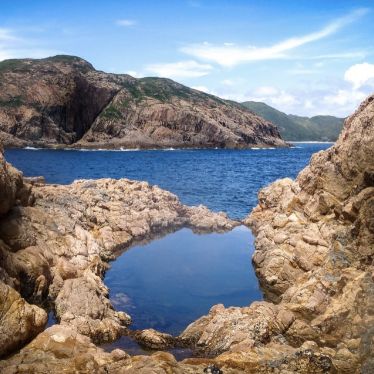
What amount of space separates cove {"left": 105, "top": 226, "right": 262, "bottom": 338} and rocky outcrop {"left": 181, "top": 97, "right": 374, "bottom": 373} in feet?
6.20

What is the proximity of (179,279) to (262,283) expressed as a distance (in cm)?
520

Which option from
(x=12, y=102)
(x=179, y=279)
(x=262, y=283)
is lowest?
(x=179, y=279)

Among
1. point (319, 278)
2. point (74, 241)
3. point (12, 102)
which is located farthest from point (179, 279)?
point (12, 102)

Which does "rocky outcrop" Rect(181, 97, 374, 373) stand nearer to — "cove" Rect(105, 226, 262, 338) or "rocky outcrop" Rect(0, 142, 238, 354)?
"cove" Rect(105, 226, 262, 338)

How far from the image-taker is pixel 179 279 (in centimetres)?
2805

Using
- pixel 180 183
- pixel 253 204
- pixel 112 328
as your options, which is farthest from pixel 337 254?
pixel 180 183

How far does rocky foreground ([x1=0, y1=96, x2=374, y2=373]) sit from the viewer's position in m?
14.8

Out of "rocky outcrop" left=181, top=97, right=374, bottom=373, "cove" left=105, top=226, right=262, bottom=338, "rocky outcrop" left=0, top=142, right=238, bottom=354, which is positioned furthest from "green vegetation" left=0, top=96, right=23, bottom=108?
"rocky outcrop" left=181, top=97, right=374, bottom=373

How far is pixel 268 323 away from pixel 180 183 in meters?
59.5

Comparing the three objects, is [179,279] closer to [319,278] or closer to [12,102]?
[319,278]

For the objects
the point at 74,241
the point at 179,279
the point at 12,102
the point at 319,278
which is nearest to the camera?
the point at 319,278

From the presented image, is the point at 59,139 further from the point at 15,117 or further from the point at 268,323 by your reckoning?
the point at 268,323

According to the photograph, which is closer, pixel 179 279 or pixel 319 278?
pixel 319 278

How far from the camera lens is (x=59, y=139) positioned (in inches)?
7662
